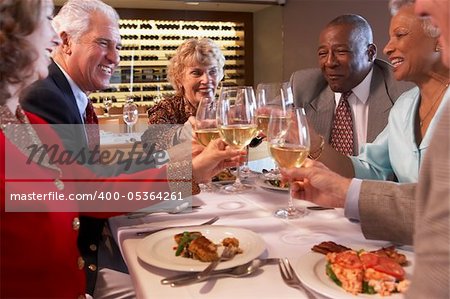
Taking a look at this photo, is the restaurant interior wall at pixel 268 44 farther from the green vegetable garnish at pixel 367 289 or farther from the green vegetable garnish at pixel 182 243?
the green vegetable garnish at pixel 367 289

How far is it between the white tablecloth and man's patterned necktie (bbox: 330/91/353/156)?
1024mm

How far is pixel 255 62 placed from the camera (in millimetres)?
7051

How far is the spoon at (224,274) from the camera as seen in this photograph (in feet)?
3.08

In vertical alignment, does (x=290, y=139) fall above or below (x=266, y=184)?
above

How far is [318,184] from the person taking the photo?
1.31m

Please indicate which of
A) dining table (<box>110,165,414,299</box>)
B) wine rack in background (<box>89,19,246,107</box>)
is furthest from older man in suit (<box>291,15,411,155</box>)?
wine rack in background (<box>89,19,246,107</box>)

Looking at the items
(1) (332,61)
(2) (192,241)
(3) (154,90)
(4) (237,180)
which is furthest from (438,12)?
(3) (154,90)

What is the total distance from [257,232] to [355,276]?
0.48 meters

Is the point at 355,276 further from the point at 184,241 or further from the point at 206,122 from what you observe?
the point at 206,122

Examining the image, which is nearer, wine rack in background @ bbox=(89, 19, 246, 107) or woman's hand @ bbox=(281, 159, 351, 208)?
woman's hand @ bbox=(281, 159, 351, 208)

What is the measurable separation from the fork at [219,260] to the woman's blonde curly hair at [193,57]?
7.05ft

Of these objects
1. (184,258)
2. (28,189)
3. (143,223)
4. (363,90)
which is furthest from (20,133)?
(363,90)

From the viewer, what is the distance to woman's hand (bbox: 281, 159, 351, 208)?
1.28m

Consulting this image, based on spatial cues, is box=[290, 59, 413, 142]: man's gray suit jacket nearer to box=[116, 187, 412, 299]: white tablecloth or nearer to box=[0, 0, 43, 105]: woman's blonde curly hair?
box=[116, 187, 412, 299]: white tablecloth
